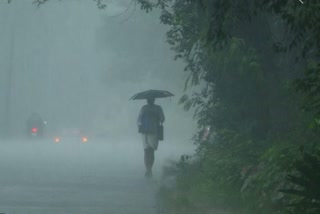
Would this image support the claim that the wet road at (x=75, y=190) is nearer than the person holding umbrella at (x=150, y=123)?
Yes

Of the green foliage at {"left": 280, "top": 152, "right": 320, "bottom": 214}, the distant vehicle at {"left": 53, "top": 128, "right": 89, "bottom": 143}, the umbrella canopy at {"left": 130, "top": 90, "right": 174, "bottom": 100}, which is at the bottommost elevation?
the green foliage at {"left": 280, "top": 152, "right": 320, "bottom": 214}

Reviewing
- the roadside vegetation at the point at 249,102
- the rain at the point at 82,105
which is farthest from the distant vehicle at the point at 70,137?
the roadside vegetation at the point at 249,102

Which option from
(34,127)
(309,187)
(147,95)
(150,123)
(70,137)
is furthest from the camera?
(70,137)

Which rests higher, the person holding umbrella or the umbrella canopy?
the umbrella canopy

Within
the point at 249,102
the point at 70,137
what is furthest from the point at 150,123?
the point at 70,137

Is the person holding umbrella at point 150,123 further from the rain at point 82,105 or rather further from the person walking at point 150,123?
the rain at point 82,105

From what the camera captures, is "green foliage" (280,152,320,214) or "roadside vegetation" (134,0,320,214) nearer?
"green foliage" (280,152,320,214)

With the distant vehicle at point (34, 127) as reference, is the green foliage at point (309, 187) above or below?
below

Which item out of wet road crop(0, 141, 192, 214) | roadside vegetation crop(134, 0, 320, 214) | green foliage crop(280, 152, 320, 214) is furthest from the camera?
wet road crop(0, 141, 192, 214)

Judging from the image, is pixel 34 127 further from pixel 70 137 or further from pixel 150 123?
pixel 150 123

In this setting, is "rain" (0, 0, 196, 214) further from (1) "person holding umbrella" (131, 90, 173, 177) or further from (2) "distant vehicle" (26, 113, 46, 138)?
(2) "distant vehicle" (26, 113, 46, 138)

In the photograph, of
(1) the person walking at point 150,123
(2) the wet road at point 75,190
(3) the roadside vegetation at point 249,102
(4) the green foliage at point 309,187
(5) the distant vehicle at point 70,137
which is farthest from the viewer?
(5) the distant vehicle at point 70,137

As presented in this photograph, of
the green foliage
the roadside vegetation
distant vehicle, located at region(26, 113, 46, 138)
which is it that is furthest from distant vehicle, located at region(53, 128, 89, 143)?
the green foliage

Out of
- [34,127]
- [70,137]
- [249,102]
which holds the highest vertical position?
[34,127]
